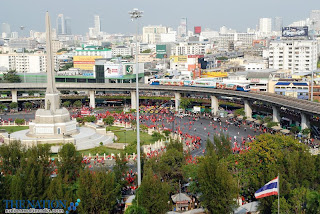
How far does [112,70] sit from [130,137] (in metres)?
41.6

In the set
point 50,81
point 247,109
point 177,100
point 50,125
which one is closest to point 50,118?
point 50,125

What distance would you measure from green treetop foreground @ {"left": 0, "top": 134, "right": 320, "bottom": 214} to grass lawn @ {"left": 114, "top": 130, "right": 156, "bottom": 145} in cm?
1603

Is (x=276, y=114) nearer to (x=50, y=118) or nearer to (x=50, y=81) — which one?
(x=50, y=118)

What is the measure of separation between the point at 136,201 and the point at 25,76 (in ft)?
278

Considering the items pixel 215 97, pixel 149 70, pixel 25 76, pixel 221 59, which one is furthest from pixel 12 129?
pixel 221 59

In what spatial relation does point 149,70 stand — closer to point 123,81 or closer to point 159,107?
point 123,81

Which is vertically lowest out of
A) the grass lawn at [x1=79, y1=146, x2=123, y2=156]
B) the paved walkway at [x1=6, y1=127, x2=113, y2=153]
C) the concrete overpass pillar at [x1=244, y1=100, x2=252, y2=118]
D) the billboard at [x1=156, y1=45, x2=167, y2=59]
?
the grass lawn at [x1=79, y1=146, x2=123, y2=156]

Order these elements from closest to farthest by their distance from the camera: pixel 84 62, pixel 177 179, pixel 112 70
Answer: pixel 177 179 < pixel 112 70 < pixel 84 62

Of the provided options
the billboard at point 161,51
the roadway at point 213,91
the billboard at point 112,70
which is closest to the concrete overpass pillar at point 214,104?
the roadway at point 213,91

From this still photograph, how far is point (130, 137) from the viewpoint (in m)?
52.7

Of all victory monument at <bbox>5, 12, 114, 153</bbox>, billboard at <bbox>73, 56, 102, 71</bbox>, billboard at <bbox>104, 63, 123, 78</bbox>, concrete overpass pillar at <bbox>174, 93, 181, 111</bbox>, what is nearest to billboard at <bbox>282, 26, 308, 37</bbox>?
billboard at <bbox>104, 63, 123, 78</bbox>

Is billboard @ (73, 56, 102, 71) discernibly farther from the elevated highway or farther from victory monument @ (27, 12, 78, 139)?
victory monument @ (27, 12, 78, 139)

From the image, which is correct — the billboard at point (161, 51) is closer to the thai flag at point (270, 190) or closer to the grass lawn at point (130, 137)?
the grass lawn at point (130, 137)

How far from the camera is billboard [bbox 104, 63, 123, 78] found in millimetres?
91938
